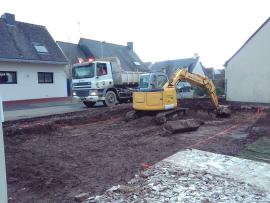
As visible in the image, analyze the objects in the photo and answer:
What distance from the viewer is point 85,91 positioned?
18.0 metres

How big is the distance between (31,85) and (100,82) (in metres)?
9.06

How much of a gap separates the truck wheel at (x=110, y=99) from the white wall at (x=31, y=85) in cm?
831

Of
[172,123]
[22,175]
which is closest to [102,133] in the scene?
[172,123]

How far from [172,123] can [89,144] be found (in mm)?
3100

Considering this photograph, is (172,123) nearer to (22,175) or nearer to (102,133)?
(102,133)

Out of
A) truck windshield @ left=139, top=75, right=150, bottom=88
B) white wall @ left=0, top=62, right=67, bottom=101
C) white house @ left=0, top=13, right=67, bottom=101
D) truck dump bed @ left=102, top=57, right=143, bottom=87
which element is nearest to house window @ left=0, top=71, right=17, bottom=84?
white house @ left=0, top=13, right=67, bottom=101

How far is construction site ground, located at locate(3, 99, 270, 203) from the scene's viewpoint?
236 inches

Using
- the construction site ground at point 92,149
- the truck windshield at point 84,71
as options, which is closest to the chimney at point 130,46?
the truck windshield at point 84,71

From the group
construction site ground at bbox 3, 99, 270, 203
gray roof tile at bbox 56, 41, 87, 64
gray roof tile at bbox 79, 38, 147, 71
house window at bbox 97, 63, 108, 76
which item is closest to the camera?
construction site ground at bbox 3, 99, 270, 203

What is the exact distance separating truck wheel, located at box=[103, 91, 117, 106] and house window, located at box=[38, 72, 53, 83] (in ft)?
30.1

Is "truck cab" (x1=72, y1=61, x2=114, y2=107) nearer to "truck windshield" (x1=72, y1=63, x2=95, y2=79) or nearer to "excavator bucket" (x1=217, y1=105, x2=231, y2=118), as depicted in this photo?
"truck windshield" (x1=72, y1=63, x2=95, y2=79)

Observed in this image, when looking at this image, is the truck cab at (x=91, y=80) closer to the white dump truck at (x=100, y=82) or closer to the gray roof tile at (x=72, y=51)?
the white dump truck at (x=100, y=82)

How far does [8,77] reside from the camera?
2300 cm

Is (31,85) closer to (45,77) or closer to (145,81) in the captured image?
(45,77)
